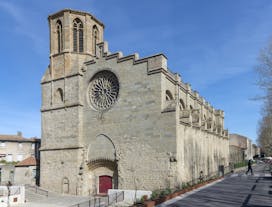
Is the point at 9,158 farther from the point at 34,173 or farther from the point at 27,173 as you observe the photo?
the point at 34,173

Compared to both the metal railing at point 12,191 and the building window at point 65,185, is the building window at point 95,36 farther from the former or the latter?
the metal railing at point 12,191

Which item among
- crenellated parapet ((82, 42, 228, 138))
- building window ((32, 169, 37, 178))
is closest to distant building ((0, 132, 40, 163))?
building window ((32, 169, 37, 178))

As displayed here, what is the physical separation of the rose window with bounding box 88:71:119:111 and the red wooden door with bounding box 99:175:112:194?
629 centimetres

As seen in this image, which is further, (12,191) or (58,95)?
(58,95)

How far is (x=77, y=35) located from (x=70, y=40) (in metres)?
0.98

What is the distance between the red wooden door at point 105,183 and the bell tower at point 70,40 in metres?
10.6

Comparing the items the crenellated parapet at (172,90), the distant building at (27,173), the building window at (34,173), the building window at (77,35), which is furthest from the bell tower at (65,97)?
the building window at (34,173)

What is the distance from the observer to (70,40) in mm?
30438

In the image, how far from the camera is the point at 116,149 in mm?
26016

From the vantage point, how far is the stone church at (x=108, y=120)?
23828 mm

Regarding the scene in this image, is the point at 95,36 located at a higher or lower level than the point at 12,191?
higher

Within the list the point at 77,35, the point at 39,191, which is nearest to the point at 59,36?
the point at 77,35

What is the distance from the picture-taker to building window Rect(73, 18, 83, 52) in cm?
3080

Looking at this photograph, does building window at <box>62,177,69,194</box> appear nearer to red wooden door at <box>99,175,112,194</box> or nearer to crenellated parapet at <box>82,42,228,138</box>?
red wooden door at <box>99,175,112,194</box>
